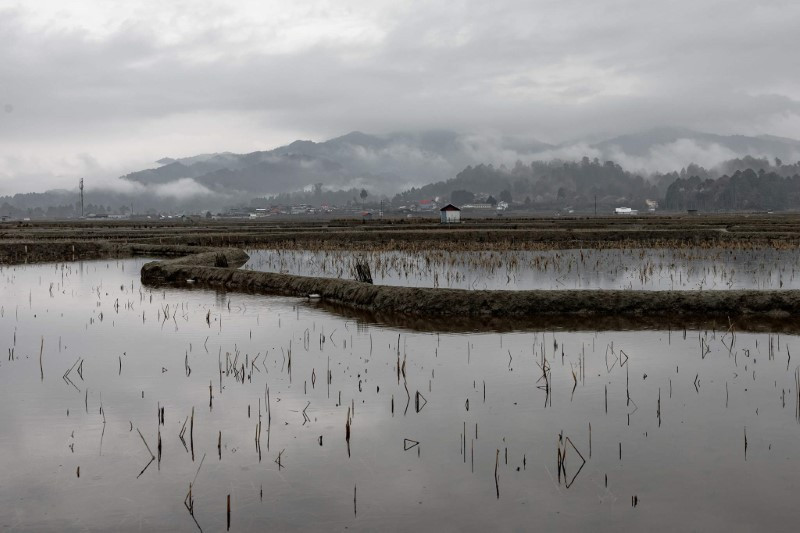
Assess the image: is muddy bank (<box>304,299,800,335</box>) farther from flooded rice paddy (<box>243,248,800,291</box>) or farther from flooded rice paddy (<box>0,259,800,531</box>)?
flooded rice paddy (<box>243,248,800,291</box>)

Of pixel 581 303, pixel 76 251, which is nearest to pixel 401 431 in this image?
pixel 581 303

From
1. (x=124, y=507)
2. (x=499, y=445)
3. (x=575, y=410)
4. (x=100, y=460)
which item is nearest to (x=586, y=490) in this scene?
(x=499, y=445)

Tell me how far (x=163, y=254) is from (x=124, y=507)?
33138 millimetres

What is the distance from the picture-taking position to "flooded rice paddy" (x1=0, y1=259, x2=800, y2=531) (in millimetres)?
6469

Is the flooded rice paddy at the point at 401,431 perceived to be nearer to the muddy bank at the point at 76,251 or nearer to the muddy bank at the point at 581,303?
the muddy bank at the point at 581,303

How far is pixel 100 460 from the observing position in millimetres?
7574

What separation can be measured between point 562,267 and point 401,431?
21.0 m

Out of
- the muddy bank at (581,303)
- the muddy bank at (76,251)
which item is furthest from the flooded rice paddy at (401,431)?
the muddy bank at (76,251)

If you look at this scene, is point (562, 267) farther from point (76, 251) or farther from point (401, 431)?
point (76, 251)

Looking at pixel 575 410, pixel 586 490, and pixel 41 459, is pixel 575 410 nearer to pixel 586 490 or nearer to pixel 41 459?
pixel 586 490

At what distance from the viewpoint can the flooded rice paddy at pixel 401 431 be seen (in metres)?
6.47

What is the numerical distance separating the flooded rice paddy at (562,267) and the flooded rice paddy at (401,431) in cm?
855

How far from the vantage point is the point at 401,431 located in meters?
8.49

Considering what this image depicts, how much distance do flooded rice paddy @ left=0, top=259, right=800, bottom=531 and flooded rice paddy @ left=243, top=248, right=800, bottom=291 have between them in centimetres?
855
